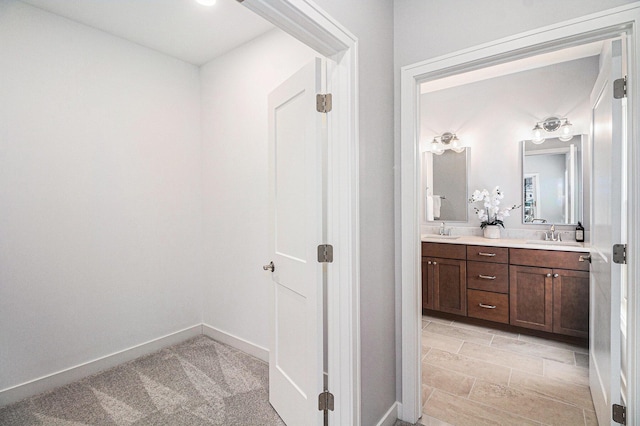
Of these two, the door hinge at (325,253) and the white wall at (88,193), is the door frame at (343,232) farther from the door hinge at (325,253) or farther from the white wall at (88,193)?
the white wall at (88,193)

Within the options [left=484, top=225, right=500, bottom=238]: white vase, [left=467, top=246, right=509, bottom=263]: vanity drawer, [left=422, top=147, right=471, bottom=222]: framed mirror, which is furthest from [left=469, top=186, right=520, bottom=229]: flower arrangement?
[left=467, top=246, right=509, bottom=263]: vanity drawer

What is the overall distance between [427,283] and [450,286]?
0.25 metres

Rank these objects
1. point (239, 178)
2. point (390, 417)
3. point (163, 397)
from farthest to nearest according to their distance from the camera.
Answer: point (239, 178)
point (163, 397)
point (390, 417)

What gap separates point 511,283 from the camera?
308 cm

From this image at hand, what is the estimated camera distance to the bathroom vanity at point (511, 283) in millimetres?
2797

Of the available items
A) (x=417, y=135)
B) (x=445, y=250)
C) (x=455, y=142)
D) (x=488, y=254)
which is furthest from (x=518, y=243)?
(x=417, y=135)

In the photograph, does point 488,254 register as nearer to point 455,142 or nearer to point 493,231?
point 493,231

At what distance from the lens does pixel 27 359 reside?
216cm

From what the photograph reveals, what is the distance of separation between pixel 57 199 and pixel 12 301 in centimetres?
74

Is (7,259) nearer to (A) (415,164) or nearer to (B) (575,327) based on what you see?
(A) (415,164)

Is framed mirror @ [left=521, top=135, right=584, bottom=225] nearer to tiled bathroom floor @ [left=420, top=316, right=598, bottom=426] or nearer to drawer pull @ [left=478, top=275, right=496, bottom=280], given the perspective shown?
drawer pull @ [left=478, top=275, right=496, bottom=280]

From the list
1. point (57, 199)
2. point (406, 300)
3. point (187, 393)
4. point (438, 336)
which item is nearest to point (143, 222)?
point (57, 199)

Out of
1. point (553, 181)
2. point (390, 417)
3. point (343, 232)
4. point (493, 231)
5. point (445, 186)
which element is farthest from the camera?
point (445, 186)

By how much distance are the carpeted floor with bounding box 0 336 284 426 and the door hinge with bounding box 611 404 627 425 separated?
1695mm
